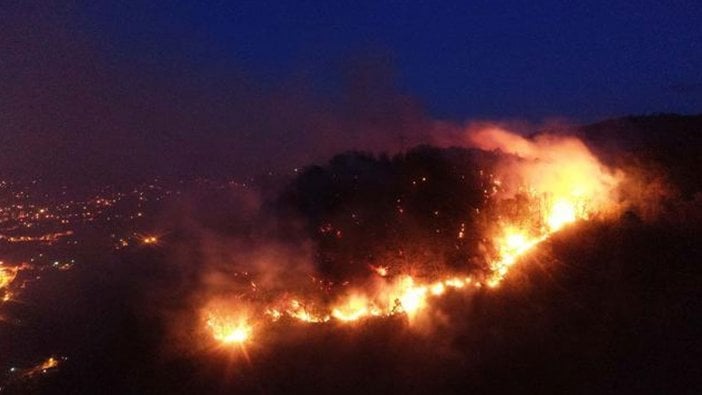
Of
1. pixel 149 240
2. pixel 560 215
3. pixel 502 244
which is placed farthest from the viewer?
pixel 149 240

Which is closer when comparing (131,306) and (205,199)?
(131,306)

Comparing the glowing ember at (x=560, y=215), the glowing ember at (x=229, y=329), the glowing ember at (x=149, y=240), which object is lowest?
the glowing ember at (x=229, y=329)

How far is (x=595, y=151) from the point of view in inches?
651

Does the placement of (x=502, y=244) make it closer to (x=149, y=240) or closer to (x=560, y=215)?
(x=560, y=215)

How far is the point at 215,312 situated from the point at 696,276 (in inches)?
347

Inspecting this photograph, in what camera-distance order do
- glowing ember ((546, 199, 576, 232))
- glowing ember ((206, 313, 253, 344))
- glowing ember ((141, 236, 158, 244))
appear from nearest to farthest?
glowing ember ((206, 313, 253, 344)) < glowing ember ((546, 199, 576, 232)) < glowing ember ((141, 236, 158, 244))

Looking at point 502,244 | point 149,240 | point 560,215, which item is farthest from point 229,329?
point 149,240

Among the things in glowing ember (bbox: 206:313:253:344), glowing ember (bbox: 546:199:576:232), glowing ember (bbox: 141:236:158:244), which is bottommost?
glowing ember (bbox: 206:313:253:344)

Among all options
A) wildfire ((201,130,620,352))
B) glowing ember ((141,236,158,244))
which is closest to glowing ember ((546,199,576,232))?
wildfire ((201,130,620,352))

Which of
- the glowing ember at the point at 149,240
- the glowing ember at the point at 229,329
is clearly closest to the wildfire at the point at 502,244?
the glowing ember at the point at 229,329

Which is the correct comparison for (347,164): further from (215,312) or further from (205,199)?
(205,199)

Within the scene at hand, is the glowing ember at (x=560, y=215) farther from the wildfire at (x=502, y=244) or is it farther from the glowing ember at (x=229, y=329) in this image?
the glowing ember at (x=229, y=329)

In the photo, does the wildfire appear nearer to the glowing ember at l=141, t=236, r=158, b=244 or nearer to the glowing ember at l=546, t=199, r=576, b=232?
the glowing ember at l=546, t=199, r=576, b=232

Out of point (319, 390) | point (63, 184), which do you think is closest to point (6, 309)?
point (319, 390)
